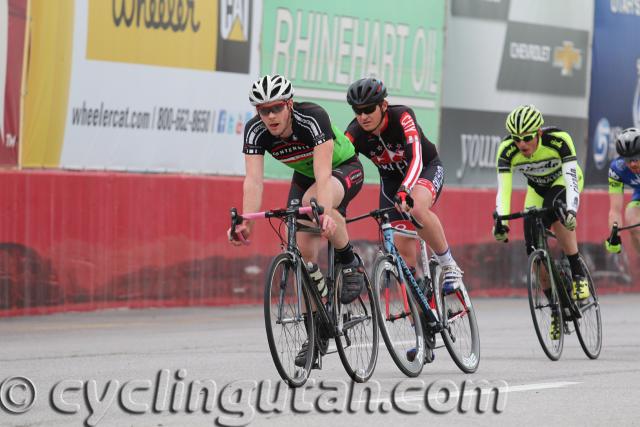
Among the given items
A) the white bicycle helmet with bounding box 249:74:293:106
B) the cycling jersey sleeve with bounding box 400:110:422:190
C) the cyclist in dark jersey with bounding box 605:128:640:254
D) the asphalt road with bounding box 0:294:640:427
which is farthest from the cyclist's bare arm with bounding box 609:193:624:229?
the white bicycle helmet with bounding box 249:74:293:106

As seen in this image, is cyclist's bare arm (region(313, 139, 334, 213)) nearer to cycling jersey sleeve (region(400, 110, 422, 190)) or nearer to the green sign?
cycling jersey sleeve (region(400, 110, 422, 190))

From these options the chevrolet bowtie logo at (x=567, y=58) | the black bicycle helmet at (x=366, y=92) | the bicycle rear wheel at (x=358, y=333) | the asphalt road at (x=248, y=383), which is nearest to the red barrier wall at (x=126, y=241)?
the asphalt road at (x=248, y=383)

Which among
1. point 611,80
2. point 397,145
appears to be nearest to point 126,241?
point 397,145

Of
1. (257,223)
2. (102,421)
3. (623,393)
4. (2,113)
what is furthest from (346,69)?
(102,421)

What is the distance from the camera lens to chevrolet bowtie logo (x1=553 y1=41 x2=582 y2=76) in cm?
2106

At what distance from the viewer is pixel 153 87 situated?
16.0 metres

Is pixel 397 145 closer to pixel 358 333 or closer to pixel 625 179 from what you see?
pixel 358 333

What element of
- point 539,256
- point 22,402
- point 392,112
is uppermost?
point 392,112

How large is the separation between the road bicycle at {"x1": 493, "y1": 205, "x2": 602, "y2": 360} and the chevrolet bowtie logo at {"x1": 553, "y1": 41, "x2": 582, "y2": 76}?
10.2 m

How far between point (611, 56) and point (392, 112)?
42.9ft

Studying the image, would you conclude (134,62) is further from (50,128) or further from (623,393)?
(623,393)

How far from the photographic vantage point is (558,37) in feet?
68.9

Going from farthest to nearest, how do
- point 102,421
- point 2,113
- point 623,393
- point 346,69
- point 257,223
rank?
point 346,69
point 257,223
point 2,113
point 623,393
point 102,421

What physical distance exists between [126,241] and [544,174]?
5.62 metres
